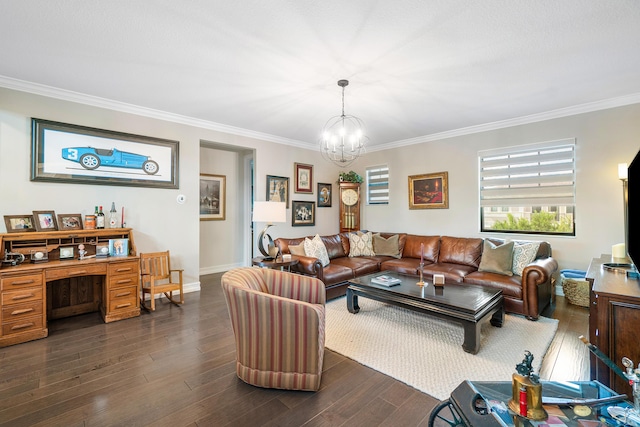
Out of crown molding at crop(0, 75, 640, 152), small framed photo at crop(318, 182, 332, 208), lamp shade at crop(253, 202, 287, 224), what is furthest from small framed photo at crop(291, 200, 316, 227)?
lamp shade at crop(253, 202, 287, 224)

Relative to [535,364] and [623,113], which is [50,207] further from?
[623,113]

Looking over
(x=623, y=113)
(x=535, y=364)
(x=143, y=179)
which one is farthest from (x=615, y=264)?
(x=143, y=179)

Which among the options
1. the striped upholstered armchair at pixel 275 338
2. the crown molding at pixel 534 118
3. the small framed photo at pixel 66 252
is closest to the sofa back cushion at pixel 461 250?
the crown molding at pixel 534 118

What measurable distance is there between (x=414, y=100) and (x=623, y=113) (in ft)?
8.94

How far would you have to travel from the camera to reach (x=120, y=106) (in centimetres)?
373

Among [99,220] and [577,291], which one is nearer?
[99,220]

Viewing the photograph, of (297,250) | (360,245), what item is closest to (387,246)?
(360,245)

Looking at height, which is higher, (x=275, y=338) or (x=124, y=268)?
(x=124, y=268)

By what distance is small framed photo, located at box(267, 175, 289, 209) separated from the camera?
5.28m

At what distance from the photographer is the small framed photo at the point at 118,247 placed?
3447 millimetres

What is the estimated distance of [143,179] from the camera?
3.96 meters

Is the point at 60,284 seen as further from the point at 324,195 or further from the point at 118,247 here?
the point at 324,195

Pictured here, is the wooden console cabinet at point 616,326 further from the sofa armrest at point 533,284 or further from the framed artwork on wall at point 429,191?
the framed artwork on wall at point 429,191

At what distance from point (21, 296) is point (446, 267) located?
5.09 meters
